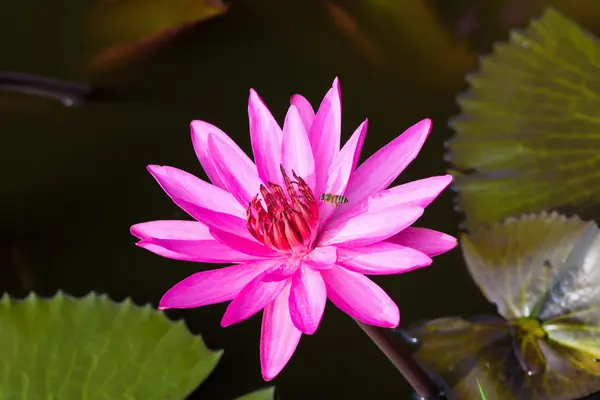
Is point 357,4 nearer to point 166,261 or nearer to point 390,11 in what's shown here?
point 390,11

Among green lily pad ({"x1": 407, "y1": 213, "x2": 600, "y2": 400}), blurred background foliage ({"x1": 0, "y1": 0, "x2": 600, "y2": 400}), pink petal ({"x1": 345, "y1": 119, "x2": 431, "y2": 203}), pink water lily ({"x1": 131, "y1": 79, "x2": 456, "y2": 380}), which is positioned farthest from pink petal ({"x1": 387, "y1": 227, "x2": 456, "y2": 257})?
blurred background foliage ({"x1": 0, "y1": 0, "x2": 600, "y2": 400})

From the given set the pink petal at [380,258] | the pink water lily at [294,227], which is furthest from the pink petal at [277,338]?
the pink petal at [380,258]

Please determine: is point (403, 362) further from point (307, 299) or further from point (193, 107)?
point (193, 107)

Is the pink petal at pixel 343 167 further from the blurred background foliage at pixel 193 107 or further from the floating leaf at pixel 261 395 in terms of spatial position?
the blurred background foliage at pixel 193 107

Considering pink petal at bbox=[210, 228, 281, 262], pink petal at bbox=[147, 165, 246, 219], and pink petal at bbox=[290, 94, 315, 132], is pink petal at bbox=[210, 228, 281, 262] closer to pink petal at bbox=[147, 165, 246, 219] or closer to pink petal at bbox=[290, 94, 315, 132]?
pink petal at bbox=[147, 165, 246, 219]

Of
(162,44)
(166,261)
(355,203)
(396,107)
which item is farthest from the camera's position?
(162,44)

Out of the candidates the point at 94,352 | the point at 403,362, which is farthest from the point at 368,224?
the point at 94,352

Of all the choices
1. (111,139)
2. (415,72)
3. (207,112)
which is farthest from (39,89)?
(415,72)
